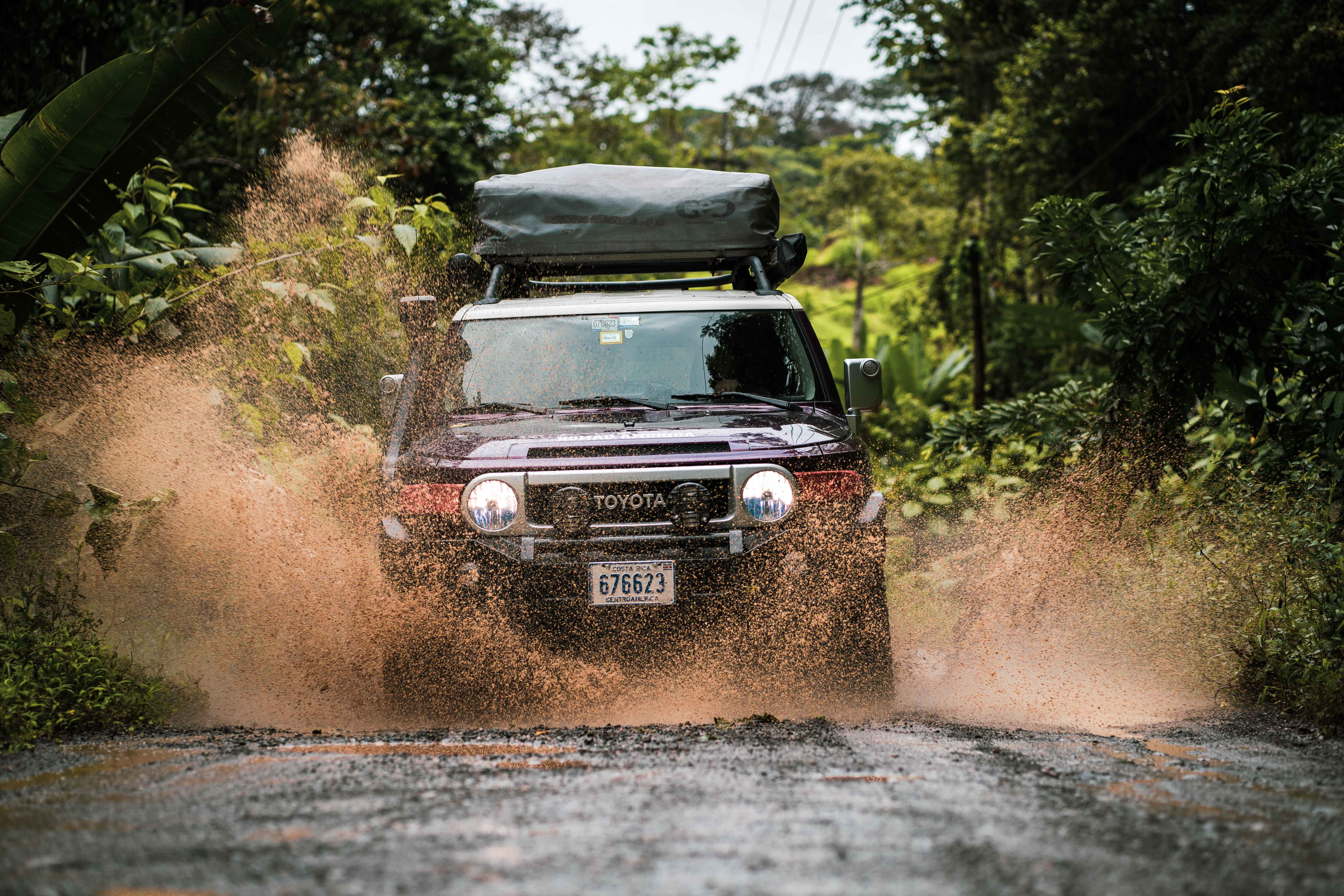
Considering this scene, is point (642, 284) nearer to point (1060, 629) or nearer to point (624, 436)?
point (624, 436)

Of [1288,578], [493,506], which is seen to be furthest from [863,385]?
[1288,578]

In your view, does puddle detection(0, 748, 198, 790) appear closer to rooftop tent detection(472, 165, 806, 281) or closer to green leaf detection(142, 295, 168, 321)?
green leaf detection(142, 295, 168, 321)

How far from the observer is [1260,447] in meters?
7.54

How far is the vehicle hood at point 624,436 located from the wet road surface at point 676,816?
1.09 m

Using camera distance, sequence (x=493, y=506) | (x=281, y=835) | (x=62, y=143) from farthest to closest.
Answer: (x=62, y=143) < (x=493, y=506) < (x=281, y=835)

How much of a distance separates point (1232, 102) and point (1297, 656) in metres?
2.93

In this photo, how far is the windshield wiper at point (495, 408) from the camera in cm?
527

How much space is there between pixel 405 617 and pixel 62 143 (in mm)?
3558

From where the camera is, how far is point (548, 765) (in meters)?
3.54

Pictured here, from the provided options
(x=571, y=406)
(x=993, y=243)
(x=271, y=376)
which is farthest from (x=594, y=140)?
(x=571, y=406)

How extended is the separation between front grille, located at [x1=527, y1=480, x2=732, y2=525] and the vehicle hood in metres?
0.10

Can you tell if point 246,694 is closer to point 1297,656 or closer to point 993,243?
point 1297,656

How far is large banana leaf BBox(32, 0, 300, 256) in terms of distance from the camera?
6.37 meters

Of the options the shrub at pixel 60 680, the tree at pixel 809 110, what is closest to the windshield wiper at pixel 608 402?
the shrub at pixel 60 680
